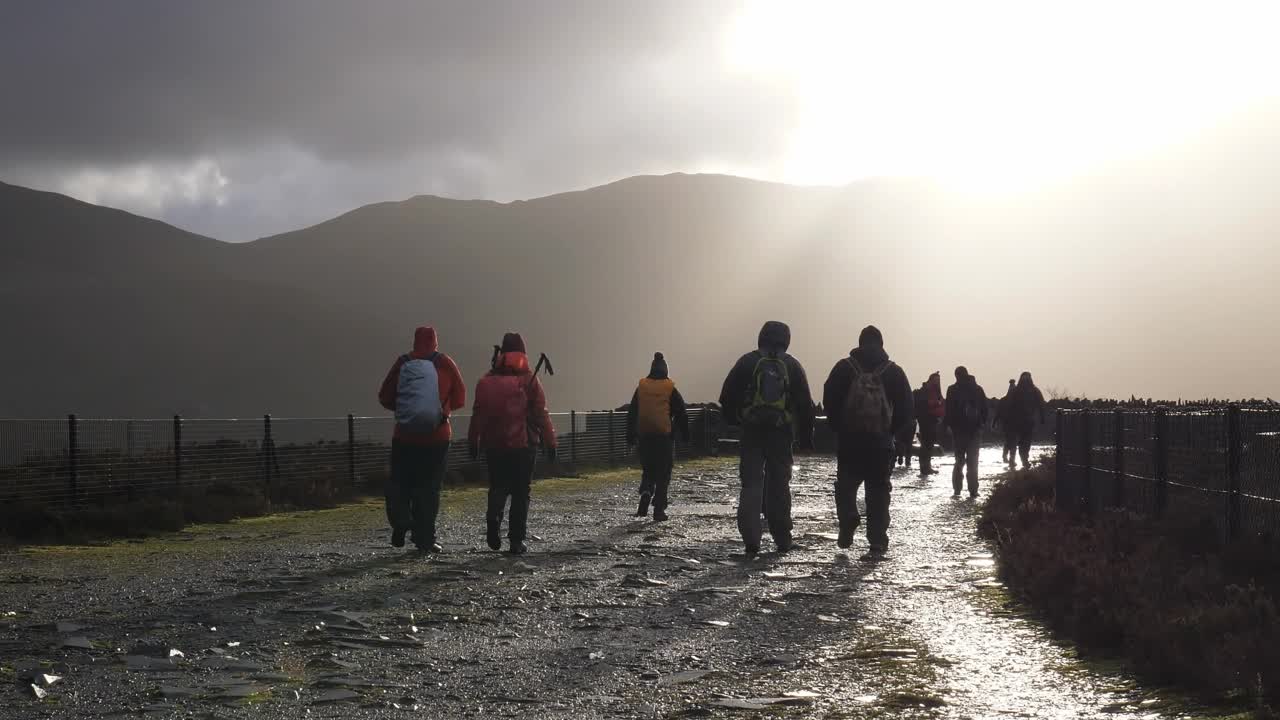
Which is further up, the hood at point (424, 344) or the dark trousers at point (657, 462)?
the hood at point (424, 344)

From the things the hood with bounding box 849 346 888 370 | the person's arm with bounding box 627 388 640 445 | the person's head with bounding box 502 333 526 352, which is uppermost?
the person's head with bounding box 502 333 526 352

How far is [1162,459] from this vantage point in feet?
42.1

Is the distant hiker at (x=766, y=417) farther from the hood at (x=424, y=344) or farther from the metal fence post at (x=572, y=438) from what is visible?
the metal fence post at (x=572, y=438)

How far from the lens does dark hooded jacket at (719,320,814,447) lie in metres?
13.2

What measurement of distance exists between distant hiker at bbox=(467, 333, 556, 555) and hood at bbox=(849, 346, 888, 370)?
318 cm

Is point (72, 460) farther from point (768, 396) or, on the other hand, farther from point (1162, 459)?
point (1162, 459)

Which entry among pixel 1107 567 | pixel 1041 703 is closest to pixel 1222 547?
pixel 1107 567

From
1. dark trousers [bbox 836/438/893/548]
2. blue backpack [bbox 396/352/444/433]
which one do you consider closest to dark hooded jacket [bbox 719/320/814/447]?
dark trousers [bbox 836/438/893/548]

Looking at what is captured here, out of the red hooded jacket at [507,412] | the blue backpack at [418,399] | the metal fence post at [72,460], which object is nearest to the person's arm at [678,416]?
the red hooded jacket at [507,412]

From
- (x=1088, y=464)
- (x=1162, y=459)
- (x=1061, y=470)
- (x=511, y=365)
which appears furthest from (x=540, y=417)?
(x=1061, y=470)

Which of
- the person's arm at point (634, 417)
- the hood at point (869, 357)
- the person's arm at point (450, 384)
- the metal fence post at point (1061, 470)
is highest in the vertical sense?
the hood at point (869, 357)

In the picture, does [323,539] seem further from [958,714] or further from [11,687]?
[958,714]

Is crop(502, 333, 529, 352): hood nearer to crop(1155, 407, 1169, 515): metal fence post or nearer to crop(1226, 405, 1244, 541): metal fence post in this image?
crop(1155, 407, 1169, 515): metal fence post

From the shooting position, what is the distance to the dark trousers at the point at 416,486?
42.3ft
